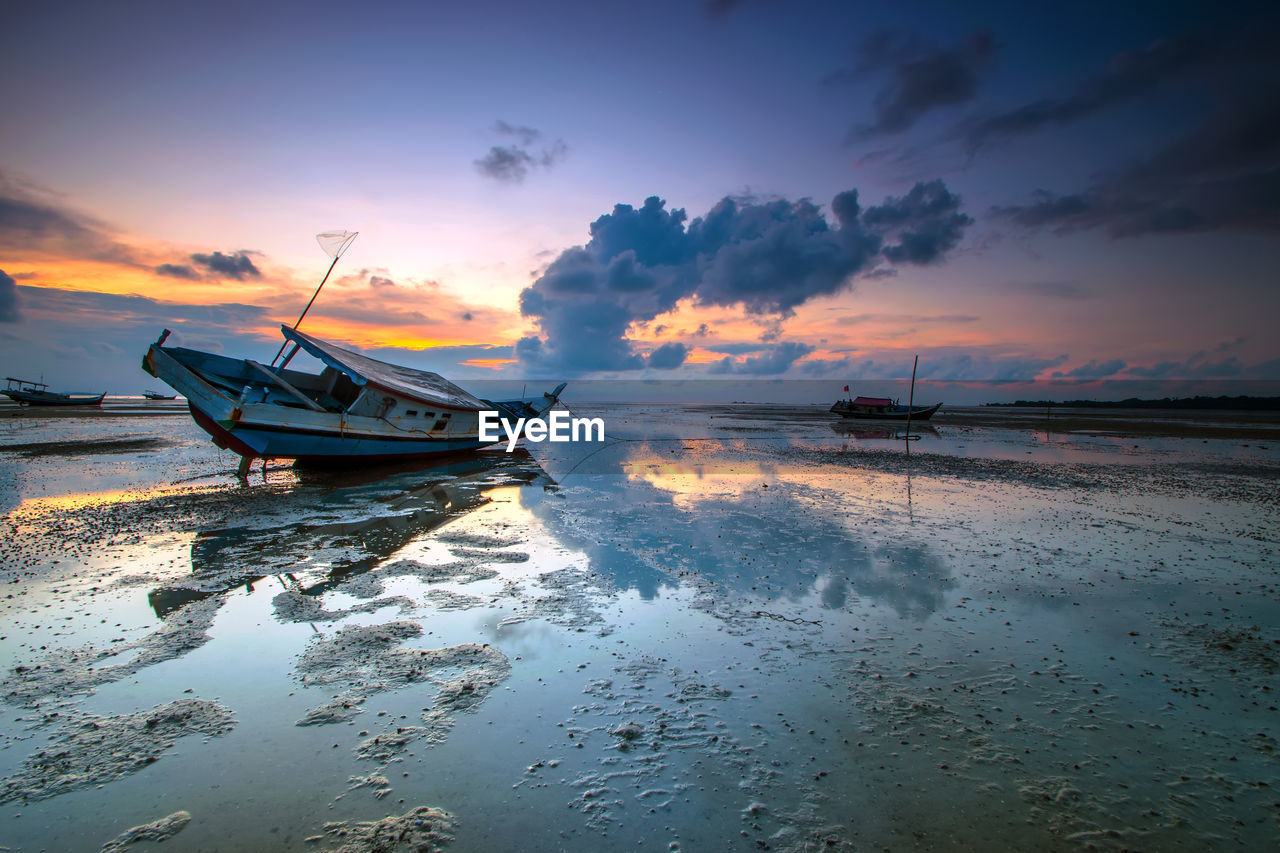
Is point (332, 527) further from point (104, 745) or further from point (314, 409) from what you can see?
point (314, 409)

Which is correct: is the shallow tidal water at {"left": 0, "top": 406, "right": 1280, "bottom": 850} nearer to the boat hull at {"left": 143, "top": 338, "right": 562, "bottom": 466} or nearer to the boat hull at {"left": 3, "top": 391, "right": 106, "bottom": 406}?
the boat hull at {"left": 143, "top": 338, "right": 562, "bottom": 466}

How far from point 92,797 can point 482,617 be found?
12.0 ft

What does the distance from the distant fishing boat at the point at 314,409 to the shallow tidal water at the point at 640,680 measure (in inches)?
175

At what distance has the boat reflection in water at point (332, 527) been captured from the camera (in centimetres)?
835

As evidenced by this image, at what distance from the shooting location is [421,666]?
18.5ft

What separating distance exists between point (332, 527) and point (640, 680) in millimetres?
8903

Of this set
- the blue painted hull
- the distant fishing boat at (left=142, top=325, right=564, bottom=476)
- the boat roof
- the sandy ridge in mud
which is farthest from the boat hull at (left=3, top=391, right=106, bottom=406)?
the sandy ridge in mud

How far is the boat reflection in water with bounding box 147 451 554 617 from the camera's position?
8352 millimetres

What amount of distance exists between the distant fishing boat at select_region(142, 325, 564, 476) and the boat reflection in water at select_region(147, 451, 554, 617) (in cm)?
131

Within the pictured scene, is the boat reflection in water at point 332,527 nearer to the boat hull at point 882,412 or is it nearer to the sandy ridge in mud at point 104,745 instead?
the sandy ridge in mud at point 104,745

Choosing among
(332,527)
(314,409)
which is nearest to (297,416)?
(314,409)

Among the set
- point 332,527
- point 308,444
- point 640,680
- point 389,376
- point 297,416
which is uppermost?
point 389,376

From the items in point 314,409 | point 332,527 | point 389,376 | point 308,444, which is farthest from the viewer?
point 389,376

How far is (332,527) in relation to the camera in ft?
37.1
